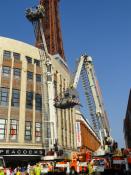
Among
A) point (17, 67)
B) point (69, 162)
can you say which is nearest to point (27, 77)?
point (17, 67)

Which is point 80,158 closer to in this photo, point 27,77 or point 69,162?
point 69,162

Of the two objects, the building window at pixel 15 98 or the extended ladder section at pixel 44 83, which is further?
the building window at pixel 15 98

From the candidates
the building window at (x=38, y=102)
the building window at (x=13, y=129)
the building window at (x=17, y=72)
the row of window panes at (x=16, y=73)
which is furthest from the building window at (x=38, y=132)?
the building window at (x=17, y=72)

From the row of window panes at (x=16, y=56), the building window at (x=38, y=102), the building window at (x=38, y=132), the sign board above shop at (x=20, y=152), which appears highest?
the row of window panes at (x=16, y=56)

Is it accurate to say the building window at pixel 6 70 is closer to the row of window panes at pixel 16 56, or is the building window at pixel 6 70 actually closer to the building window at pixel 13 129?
the row of window panes at pixel 16 56

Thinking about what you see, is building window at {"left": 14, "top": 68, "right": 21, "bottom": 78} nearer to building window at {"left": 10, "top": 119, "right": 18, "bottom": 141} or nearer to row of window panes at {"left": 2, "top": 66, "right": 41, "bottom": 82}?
row of window panes at {"left": 2, "top": 66, "right": 41, "bottom": 82}

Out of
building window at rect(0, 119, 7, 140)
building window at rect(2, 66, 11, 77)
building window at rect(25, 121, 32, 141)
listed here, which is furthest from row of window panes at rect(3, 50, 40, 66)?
building window at rect(25, 121, 32, 141)

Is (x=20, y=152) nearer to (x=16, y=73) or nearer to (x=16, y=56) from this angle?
(x=16, y=73)

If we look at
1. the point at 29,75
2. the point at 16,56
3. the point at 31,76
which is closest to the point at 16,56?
the point at 16,56

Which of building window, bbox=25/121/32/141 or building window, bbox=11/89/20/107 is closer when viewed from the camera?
building window, bbox=25/121/32/141

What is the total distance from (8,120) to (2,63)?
9410mm

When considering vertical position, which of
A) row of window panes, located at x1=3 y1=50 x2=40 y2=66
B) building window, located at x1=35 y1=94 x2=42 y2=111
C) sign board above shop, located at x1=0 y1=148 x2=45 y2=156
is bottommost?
sign board above shop, located at x1=0 y1=148 x2=45 y2=156

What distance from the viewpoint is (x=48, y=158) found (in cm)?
3164

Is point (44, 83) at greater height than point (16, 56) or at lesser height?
lesser
